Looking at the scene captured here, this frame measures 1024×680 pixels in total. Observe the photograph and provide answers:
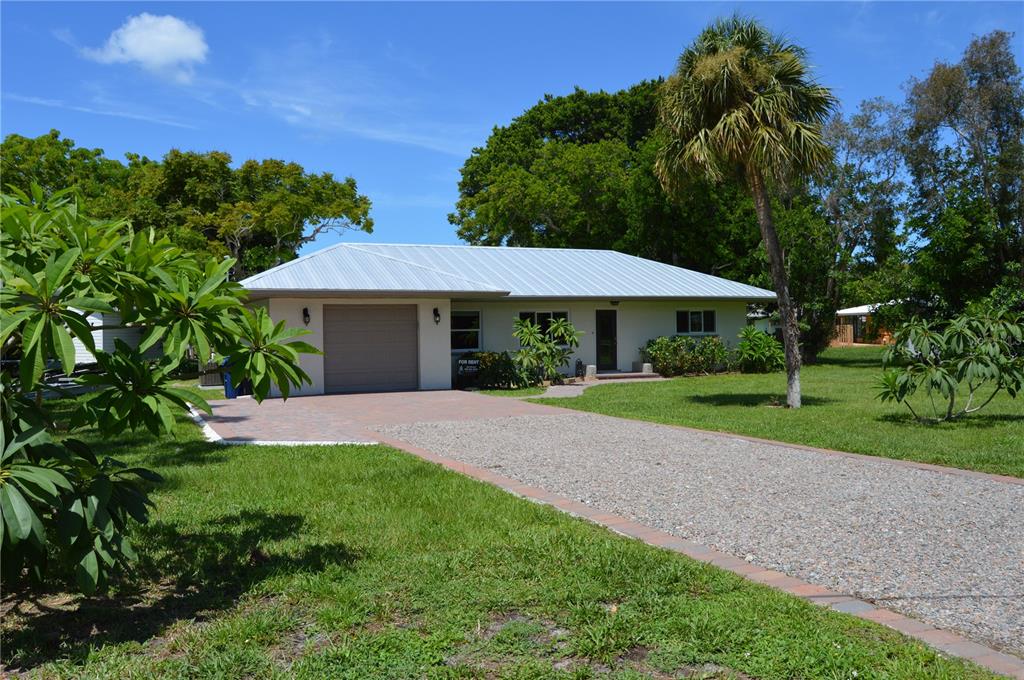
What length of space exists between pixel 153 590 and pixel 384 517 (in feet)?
6.71

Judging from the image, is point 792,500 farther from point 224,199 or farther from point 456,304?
point 224,199

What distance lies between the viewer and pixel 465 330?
23.5 metres

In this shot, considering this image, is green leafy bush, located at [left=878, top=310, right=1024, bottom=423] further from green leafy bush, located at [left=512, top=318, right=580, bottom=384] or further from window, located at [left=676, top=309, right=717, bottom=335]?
window, located at [left=676, top=309, right=717, bottom=335]

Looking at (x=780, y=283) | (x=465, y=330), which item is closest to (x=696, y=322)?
(x=465, y=330)

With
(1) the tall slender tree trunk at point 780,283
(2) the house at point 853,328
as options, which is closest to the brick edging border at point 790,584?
(1) the tall slender tree trunk at point 780,283

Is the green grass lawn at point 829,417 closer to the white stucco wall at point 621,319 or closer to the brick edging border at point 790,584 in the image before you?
the brick edging border at point 790,584

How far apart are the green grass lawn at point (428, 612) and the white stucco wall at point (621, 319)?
17130mm

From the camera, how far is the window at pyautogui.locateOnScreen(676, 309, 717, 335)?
88.5ft

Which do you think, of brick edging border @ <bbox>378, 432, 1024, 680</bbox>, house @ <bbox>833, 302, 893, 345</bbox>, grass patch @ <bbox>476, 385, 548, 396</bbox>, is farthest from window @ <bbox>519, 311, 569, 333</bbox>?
house @ <bbox>833, 302, 893, 345</bbox>

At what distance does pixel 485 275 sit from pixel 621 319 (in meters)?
4.87

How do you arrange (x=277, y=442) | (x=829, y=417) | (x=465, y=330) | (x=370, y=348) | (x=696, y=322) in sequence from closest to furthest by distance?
(x=277, y=442) < (x=829, y=417) < (x=370, y=348) < (x=465, y=330) < (x=696, y=322)

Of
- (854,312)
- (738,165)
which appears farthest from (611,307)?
(854,312)

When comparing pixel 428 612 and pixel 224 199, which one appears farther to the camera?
pixel 224 199

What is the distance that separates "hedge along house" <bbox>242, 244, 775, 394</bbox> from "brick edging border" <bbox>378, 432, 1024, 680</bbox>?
12394 millimetres
